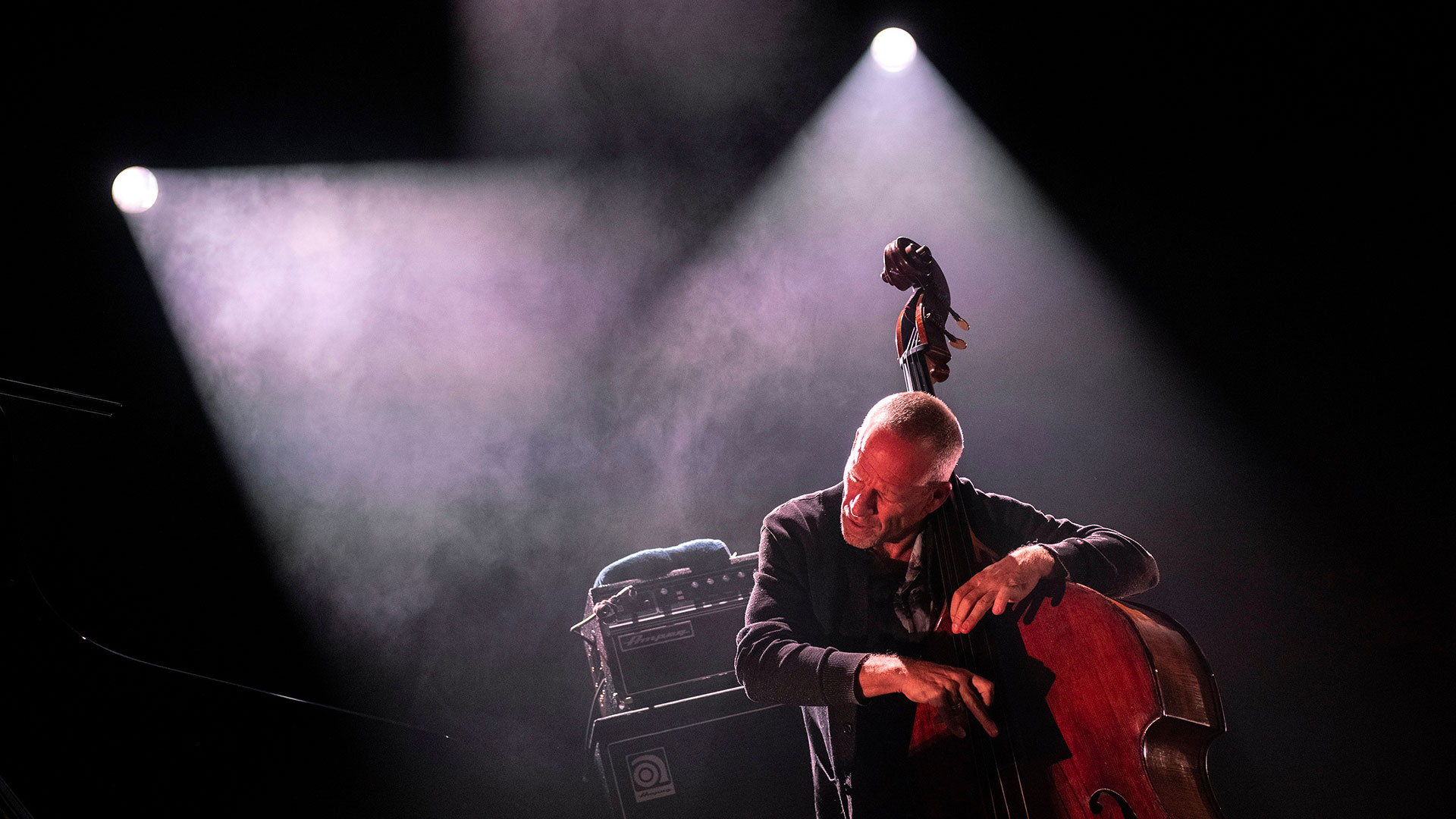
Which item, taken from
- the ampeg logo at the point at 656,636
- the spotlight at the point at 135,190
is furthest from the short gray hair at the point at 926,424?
the spotlight at the point at 135,190

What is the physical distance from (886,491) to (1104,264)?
231 cm

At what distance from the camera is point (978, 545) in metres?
1.67

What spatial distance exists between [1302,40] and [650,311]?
2886mm

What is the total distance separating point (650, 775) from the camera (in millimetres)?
2365

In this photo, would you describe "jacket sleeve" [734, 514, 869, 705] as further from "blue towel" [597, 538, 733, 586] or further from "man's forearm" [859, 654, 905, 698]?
"blue towel" [597, 538, 733, 586]

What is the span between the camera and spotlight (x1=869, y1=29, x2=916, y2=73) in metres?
3.66

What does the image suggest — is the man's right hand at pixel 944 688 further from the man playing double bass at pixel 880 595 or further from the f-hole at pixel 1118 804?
the f-hole at pixel 1118 804

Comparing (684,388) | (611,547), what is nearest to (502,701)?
(611,547)

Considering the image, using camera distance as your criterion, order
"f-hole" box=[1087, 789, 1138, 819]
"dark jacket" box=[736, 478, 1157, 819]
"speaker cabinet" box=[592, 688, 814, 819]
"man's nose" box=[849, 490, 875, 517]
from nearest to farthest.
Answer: "f-hole" box=[1087, 789, 1138, 819] < "dark jacket" box=[736, 478, 1157, 819] < "man's nose" box=[849, 490, 875, 517] < "speaker cabinet" box=[592, 688, 814, 819]

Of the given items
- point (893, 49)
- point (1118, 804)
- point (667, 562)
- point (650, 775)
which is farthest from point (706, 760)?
point (893, 49)

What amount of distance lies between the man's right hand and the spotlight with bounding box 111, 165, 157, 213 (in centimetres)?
366

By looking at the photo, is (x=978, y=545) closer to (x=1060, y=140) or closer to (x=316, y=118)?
(x=1060, y=140)

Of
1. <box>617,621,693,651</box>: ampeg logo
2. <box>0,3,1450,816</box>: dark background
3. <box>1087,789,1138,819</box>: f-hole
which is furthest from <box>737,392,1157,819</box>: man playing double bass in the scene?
<box>0,3,1450,816</box>: dark background

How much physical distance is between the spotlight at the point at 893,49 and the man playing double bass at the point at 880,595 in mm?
2539
